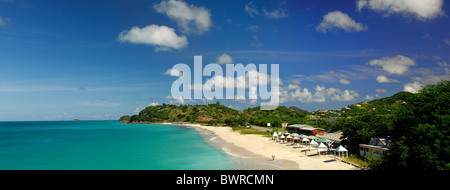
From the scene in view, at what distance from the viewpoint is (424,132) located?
17.5 m

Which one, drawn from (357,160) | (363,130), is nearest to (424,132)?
(357,160)

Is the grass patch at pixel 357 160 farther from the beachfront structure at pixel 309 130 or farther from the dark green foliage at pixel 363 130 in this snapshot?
the beachfront structure at pixel 309 130

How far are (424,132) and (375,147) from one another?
859 centimetres

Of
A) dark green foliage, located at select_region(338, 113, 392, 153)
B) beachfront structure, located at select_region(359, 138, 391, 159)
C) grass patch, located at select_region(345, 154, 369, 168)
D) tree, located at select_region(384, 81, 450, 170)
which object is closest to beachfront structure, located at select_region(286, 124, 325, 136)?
dark green foliage, located at select_region(338, 113, 392, 153)

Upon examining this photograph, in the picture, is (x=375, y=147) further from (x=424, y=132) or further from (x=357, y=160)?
(x=424, y=132)

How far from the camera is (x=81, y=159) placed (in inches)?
1447

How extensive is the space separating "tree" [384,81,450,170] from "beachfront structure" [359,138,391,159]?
2.70m

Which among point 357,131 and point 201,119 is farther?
point 201,119

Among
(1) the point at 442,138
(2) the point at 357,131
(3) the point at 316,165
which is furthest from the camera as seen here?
(2) the point at 357,131

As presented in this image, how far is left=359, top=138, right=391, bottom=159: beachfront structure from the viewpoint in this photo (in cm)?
2466
